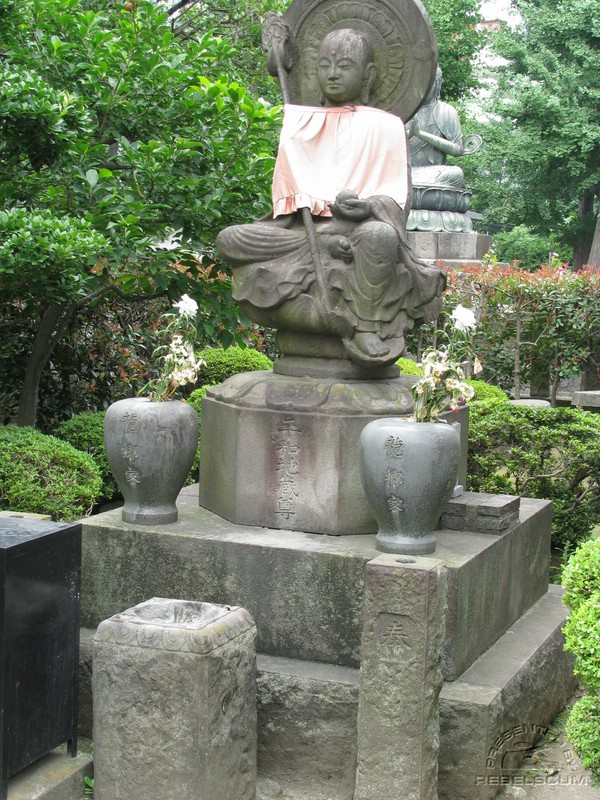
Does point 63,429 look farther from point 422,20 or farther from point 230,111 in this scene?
point 422,20

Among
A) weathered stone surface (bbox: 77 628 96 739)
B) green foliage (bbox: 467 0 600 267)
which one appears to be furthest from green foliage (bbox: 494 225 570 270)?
weathered stone surface (bbox: 77 628 96 739)

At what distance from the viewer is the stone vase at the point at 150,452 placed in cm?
455

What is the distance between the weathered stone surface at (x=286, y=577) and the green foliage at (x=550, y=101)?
1478cm

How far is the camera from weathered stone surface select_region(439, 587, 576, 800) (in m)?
3.93

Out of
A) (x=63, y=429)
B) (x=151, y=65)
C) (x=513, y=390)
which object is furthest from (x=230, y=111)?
(x=513, y=390)

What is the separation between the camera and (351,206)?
15.7ft

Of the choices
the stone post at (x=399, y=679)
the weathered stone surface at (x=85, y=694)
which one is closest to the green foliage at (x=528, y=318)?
the weathered stone surface at (x=85, y=694)

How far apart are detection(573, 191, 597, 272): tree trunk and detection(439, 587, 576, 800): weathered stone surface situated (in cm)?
1720

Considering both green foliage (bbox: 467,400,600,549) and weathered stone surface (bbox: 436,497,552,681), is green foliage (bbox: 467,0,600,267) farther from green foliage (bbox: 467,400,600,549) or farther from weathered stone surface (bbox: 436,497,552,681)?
weathered stone surface (bbox: 436,497,552,681)

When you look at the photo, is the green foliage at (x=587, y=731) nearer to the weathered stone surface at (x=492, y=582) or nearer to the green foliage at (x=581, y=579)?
the green foliage at (x=581, y=579)

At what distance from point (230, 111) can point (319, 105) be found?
5.87 ft

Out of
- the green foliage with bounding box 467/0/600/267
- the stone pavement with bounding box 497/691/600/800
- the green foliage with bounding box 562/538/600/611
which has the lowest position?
the stone pavement with bounding box 497/691/600/800

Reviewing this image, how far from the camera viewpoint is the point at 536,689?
452cm

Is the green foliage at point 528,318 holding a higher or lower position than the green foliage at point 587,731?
higher
